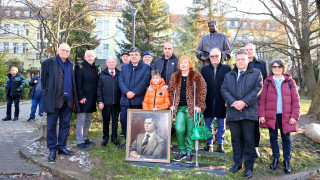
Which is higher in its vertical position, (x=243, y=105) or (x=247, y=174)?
(x=243, y=105)

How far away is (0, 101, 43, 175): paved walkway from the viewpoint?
15.1 ft

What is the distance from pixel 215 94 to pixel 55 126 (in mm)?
3552

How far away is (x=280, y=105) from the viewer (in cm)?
452

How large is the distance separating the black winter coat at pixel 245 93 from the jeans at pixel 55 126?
345 centimetres

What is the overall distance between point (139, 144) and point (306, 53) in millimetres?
19413

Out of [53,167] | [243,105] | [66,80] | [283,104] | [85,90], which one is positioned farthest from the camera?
[85,90]

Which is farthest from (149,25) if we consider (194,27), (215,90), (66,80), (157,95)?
(157,95)

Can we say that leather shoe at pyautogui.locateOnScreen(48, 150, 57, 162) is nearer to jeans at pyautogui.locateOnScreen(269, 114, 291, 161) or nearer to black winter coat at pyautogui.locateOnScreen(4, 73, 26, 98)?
jeans at pyautogui.locateOnScreen(269, 114, 291, 161)

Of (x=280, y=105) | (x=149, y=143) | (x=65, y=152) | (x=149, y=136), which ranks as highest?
(x=280, y=105)

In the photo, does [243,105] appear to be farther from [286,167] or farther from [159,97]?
[286,167]

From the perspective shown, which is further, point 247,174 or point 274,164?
point 274,164

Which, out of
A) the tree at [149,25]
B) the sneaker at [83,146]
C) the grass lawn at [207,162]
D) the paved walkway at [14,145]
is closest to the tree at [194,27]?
the tree at [149,25]

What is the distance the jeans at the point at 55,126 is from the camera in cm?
489

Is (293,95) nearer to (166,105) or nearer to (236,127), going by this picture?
(236,127)
